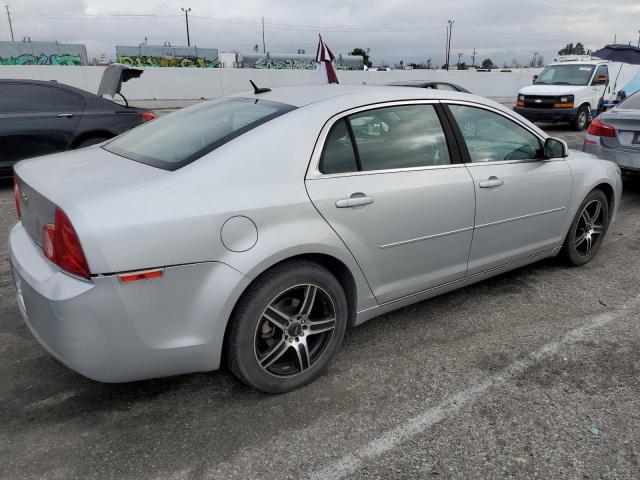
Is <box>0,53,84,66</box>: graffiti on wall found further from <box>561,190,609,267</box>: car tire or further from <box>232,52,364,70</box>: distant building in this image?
<box>561,190,609,267</box>: car tire

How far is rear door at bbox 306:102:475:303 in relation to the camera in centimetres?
273

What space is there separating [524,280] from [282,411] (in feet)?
8.35

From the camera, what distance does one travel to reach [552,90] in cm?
1430

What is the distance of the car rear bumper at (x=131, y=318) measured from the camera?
2.12 m

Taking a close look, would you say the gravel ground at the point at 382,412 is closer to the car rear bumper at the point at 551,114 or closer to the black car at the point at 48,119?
the black car at the point at 48,119

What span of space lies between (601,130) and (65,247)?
6.85 metres

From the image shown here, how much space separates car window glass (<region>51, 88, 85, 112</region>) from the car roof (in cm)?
479

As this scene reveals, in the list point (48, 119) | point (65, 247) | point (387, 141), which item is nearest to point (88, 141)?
point (48, 119)

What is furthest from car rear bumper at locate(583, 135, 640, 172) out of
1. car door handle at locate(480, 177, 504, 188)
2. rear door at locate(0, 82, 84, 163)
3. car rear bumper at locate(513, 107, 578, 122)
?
car rear bumper at locate(513, 107, 578, 122)

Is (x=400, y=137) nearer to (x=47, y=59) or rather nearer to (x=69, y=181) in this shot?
(x=69, y=181)

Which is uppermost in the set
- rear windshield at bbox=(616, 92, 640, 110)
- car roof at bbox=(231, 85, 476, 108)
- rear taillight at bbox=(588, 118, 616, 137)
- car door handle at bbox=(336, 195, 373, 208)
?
car roof at bbox=(231, 85, 476, 108)

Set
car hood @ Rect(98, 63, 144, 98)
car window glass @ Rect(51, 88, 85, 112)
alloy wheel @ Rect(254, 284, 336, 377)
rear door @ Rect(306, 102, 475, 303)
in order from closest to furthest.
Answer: alloy wheel @ Rect(254, 284, 336, 377) → rear door @ Rect(306, 102, 475, 303) → car window glass @ Rect(51, 88, 85, 112) → car hood @ Rect(98, 63, 144, 98)

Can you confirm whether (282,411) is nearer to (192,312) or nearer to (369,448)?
(369,448)

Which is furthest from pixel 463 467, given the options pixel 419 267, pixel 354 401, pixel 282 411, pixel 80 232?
pixel 80 232
